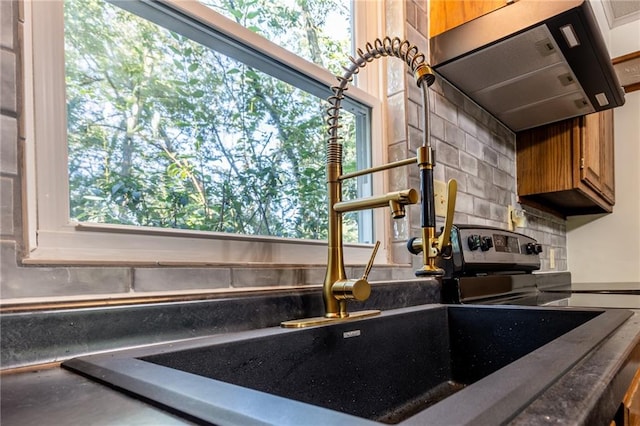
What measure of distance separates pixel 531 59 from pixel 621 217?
6.78ft

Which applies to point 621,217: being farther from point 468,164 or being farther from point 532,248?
point 468,164

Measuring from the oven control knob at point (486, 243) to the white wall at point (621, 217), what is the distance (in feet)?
6.91

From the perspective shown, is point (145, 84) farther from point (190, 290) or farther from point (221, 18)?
point (190, 290)

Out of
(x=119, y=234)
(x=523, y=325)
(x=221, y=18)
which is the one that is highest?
(x=221, y=18)

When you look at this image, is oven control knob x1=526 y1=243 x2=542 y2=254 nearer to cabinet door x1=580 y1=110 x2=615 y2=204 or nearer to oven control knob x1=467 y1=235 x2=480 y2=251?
oven control knob x1=467 y1=235 x2=480 y2=251

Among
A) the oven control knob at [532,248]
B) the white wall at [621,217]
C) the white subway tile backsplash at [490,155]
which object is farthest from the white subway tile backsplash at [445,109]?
the white wall at [621,217]

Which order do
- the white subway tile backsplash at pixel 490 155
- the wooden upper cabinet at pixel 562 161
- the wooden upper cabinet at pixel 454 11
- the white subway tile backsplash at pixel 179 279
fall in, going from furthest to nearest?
the wooden upper cabinet at pixel 562 161 < the white subway tile backsplash at pixel 490 155 < the wooden upper cabinet at pixel 454 11 < the white subway tile backsplash at pixel 179 279

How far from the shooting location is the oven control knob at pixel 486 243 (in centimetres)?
126

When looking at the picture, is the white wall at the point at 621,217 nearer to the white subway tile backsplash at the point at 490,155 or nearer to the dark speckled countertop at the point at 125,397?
the white subway tile backsplash at the point at 490,155

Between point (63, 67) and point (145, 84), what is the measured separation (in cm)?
15

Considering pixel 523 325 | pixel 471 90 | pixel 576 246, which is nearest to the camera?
pixel 523 325

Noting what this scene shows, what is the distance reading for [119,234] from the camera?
0.68 meters

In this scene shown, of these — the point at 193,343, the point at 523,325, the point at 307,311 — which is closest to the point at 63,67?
the point at 193,343

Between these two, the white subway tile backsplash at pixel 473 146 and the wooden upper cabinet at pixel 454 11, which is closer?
the wooden upper cabinet at pixel 454 11
